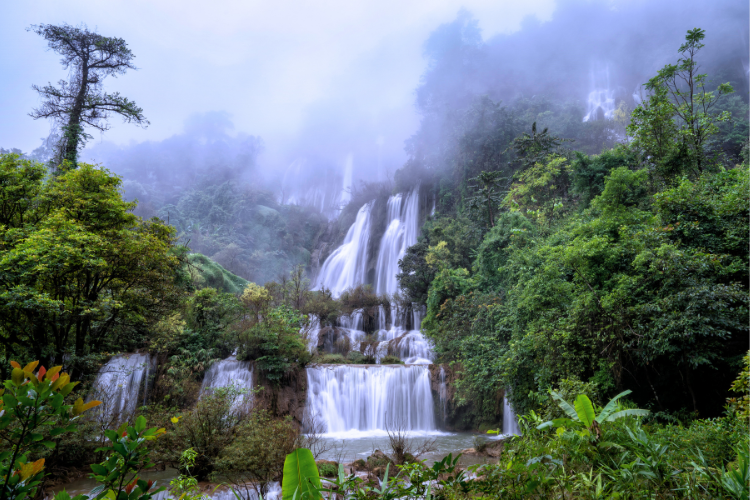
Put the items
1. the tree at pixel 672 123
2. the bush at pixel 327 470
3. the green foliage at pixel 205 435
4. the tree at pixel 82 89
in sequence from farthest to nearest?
the tree at pixel 82 89 < the tree at pixel 672 123 < the green foliage at pixel 205 435 < the bush at pixel 327 470

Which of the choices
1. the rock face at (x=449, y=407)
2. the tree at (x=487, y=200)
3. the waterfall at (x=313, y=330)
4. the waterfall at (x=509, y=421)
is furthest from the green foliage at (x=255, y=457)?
the tree at (x=487, y=200)

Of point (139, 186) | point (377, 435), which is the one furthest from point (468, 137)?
point (139, 186)

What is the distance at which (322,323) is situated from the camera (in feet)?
78.9

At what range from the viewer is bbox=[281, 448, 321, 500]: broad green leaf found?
2057 millimetres

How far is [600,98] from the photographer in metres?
42.7

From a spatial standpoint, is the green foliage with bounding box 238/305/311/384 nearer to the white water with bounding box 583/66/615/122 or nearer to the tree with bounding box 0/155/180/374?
the tree with bounding box 0/155/180/374

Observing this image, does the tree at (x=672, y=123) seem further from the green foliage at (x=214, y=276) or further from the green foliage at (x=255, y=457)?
the green foliage at (x=214, y=276)

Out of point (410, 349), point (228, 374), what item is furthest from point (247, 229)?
point (228, 374)

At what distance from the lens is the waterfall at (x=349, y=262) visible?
118 ft

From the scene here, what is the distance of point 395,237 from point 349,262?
18.8 ft

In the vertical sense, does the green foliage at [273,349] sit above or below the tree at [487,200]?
below

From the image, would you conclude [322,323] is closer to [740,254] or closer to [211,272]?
[211,272]

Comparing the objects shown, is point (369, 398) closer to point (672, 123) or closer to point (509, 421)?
point (509, 421)

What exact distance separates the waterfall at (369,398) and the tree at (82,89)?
13.2m
